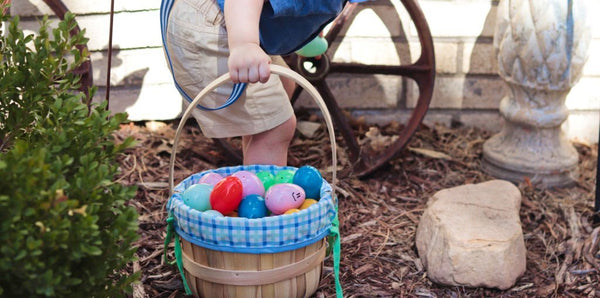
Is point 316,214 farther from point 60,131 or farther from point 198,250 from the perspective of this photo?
point 60,131

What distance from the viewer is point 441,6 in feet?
9.70

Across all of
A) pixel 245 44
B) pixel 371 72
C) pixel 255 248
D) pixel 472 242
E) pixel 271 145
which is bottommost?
pixel 472 242

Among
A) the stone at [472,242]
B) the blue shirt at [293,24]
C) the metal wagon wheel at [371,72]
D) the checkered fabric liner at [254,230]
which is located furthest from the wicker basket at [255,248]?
the metal wagon wheel at [371,72]

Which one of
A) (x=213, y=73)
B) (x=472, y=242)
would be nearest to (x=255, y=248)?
(x=213, y=73)

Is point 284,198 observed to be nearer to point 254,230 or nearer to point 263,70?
point 254,230

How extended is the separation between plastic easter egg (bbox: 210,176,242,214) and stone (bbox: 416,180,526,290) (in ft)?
2.25

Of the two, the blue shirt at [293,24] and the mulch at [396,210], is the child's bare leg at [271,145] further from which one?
the mulch at [396,210]

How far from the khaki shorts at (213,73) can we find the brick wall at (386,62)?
86 cm

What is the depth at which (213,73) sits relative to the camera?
2.03 m

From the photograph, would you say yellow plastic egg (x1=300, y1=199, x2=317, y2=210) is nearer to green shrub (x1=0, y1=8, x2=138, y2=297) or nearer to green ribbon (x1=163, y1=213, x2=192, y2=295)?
green ribbon (x1=163, y1=213, x2=192, y2=295)

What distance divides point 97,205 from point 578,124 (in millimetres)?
2492

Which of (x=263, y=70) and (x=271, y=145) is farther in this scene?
(x=271, y=145)

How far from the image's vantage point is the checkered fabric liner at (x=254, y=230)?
1.70 metres

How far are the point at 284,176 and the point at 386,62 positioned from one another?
3.79 feet
